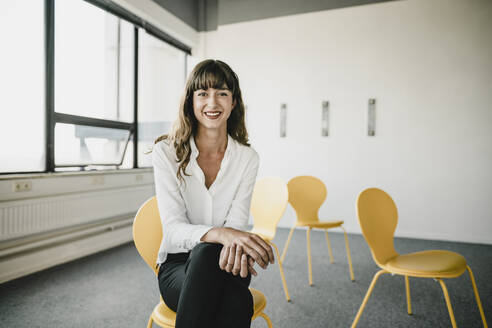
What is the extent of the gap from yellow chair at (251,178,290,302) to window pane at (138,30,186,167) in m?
2.25

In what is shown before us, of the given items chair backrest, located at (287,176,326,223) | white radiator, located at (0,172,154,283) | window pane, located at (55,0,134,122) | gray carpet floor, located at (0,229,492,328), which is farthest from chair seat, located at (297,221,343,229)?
window pane, located at (55,0,134,122)

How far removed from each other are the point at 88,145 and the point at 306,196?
2.39 m

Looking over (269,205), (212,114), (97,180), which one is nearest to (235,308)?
(212,114)

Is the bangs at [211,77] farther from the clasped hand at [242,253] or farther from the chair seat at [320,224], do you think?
→ the chair seat at [320,224]

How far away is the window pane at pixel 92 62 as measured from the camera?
313cm

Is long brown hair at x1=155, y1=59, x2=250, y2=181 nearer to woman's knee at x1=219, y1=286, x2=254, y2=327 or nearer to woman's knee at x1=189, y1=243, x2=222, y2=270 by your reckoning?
woman's knee at x1=189, y1=243, x2=222, y2=270

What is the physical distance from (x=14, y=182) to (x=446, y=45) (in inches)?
194

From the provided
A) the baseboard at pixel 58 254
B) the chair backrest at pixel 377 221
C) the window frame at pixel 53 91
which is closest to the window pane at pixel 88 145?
the window frame at pixel 53 91

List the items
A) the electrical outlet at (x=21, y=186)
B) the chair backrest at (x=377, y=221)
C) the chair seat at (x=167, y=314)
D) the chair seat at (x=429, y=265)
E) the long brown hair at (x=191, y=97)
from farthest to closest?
the electrical outlet at (x=21, y=186), the chair backrest at (x=377, y=221), the chair seat at (x=429, y=265), the long brown hair at (x=191, y=97), the chair seat at (x=167, y=314)

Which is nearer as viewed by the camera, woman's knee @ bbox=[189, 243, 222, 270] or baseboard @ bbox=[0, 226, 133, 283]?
woman's knee @ bbox=[189, 243, 222, 270]

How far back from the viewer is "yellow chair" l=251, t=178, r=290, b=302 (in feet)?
7.43

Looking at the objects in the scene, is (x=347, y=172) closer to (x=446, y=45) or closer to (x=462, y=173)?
(x=462, y=173)

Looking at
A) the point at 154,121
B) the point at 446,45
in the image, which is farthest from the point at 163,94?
the point at 446,45

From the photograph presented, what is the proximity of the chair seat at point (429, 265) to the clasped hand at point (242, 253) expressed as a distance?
900 mm
